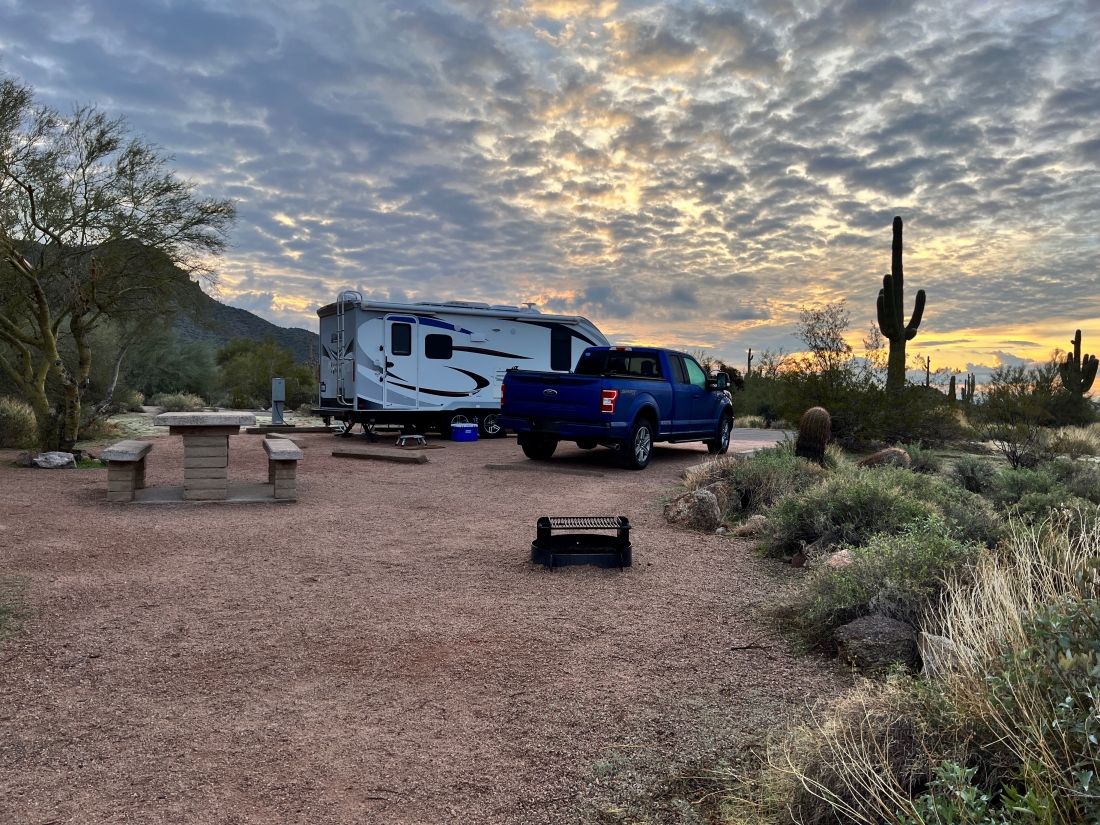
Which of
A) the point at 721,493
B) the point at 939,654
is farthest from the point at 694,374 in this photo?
the point at 939,654

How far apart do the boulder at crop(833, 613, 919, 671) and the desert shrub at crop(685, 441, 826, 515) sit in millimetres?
3808

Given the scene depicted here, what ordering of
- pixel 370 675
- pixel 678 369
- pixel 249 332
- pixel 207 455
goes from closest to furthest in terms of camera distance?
1. pixel 370 675
2. pixel 207 455
3. pixel 678 369
4. pixel 249 332

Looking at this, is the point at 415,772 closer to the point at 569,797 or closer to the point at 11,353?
the point at 569,797

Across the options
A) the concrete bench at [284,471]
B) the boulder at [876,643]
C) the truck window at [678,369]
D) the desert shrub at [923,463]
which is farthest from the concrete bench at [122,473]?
the desert shrub at [923,463]

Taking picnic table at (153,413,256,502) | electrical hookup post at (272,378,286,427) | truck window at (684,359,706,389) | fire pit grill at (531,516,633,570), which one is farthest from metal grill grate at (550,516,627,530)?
electrical hookup post at (272,378,286,427)

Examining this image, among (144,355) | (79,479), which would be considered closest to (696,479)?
(79,479)

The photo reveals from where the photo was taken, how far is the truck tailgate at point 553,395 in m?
11.8

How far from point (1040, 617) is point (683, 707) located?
1.65 m

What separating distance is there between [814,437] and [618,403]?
9.33ft

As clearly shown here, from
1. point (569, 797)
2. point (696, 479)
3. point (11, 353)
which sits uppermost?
point (11, 353)

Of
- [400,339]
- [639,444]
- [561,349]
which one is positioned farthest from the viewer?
[561,349]

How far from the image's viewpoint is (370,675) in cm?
391

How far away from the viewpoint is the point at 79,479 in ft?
34.1

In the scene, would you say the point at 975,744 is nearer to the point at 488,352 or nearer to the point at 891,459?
the point at 891,459
